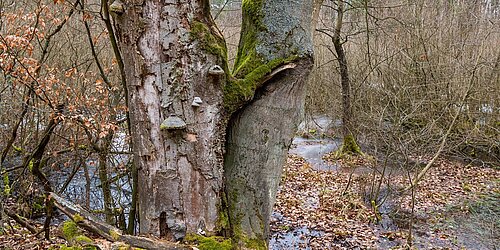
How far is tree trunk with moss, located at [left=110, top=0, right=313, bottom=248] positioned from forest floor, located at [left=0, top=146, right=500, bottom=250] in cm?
309

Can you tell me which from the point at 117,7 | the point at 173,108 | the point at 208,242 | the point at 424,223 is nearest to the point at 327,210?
the point at 424,223

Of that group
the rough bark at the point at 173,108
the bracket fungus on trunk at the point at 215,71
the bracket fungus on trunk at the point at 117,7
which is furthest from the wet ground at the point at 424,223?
the bracket fungus on trunk at the point at 117,7

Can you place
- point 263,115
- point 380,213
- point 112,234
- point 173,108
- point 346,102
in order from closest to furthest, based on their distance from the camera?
point 112,234, point 173,108, point 263,115, point 380,213, point 346,102

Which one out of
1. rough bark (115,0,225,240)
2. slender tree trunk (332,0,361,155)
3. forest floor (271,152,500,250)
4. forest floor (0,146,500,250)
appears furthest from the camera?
slender tree trunk (332,0,361,155)

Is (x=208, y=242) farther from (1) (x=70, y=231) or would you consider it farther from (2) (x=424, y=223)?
(2) (x=424, y=223)

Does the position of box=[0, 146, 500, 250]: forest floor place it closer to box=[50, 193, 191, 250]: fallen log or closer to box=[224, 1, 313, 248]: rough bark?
box=[50, 193, 191, 250]: fallen log

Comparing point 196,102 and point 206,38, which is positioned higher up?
point 206,38

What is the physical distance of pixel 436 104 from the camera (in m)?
10.6

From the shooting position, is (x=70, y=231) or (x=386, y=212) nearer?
(x=70, y=231)

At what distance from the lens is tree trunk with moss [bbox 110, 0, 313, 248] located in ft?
7.04

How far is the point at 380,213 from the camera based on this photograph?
7656mm

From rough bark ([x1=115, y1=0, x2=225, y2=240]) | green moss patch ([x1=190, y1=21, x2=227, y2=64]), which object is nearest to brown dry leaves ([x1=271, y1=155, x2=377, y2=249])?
rough bark ([x1=115, y1=0, x2=225, y2=240])

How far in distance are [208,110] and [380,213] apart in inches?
243

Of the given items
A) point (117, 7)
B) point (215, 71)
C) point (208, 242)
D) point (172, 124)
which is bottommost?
point (208, 242)
